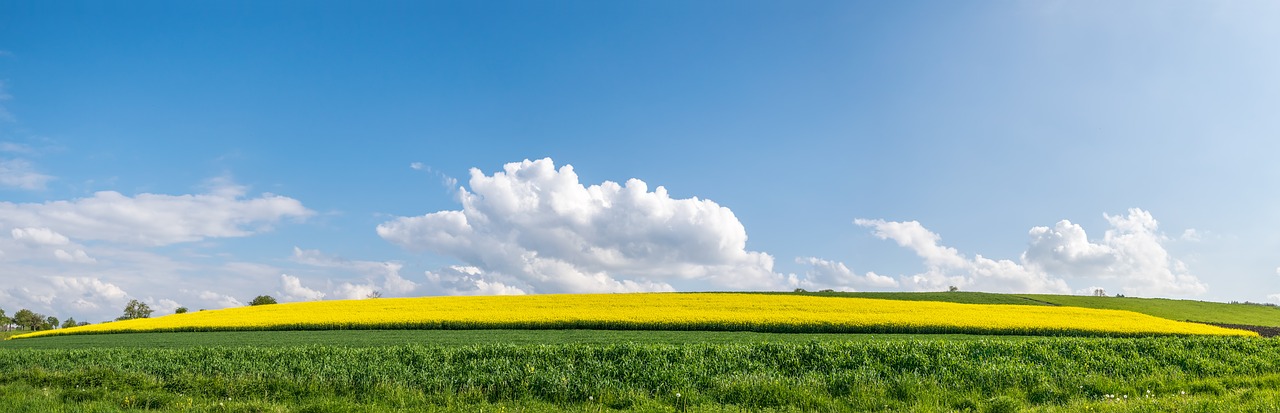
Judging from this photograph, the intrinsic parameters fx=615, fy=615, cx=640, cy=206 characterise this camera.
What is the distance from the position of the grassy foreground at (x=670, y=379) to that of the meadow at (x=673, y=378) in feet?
0.14

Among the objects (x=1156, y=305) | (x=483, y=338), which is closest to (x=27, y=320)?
(x=483, y=338)

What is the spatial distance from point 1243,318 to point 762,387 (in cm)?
5767

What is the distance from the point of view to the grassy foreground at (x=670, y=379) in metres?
10.4

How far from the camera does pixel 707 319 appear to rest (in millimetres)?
29188

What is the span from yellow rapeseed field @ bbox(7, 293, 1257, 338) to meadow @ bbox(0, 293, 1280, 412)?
1142cm

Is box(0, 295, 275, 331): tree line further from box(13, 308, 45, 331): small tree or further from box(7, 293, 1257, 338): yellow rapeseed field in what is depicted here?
box(7, 293, 1257, 338): yellow rapeseed field

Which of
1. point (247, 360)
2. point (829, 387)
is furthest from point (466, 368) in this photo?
point (829, 387)

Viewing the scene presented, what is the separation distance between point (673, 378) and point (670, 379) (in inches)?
2.4

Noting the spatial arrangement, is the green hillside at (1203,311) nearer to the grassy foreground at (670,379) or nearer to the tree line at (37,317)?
the grassy foreground at (670,379)

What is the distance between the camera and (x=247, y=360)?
1515 centimetres

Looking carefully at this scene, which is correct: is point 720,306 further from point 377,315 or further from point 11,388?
point 11,388

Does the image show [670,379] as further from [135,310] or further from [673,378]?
[135,310]

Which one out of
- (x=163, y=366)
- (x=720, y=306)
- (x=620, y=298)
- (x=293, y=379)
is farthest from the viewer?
(x=620, y=298)

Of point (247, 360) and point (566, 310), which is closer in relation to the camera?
point (247, 360)
